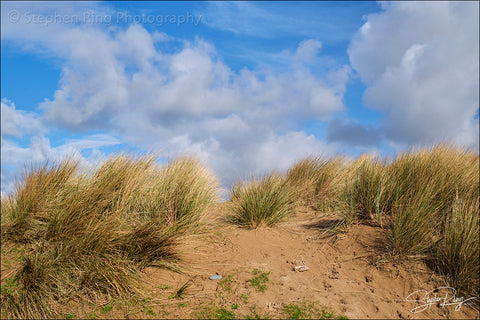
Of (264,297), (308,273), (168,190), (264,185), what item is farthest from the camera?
(264,185)

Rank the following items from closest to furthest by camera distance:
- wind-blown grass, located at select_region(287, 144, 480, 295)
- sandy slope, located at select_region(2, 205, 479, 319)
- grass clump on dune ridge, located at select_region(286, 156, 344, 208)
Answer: sandy slope, located at select_region(2, 205, 479, 319)
wind-blown grass, located at select_region(287, 144, 480, 295)
grass clump on dune ridge, located at select_region(286, 156, 344, 208)

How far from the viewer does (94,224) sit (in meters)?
4.59

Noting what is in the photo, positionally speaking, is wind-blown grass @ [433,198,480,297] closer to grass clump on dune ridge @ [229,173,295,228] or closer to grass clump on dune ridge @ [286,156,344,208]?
grass clump on dune ridge @ [229,173,295,228]

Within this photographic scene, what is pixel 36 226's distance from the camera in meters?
4.98

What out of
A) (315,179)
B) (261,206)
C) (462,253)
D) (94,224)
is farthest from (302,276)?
(315,179)

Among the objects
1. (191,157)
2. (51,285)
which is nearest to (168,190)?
(191,157)

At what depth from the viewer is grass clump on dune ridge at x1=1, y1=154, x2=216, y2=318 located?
4008 mm

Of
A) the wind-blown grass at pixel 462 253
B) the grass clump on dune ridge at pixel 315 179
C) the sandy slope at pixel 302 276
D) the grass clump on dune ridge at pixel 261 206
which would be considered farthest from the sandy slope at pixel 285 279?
the grass clump on dune ridge at pixel 315 179

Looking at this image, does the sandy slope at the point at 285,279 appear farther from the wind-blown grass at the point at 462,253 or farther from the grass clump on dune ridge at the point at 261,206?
the grass clump on dune ridge at the point at 261,206

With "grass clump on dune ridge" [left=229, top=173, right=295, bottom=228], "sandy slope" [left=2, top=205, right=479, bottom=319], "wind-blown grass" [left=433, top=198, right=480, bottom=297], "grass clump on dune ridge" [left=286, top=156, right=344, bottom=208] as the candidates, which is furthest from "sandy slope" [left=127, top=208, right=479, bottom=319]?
"grass clump on dune ridge" [left=286, top=156, right=344, bottom=208]

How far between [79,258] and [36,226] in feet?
4.15

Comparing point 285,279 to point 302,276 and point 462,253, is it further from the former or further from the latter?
point 462,253

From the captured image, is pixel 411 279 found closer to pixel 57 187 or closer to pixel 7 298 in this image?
pixel 7 298

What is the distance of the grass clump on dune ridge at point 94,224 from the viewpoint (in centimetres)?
401
